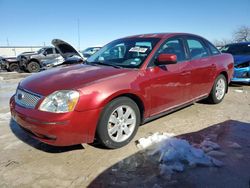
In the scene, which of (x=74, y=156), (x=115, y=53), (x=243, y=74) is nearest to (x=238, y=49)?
(x=243, y=74)

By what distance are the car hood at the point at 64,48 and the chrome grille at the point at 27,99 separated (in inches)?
347

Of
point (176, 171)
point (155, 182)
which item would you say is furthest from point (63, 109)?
point (176, 171)

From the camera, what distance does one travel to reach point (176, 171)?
258cm

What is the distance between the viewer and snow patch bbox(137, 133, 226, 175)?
2.70 m

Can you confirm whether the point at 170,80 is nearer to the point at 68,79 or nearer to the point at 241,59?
the point at 68,79

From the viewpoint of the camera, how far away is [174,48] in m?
4.03

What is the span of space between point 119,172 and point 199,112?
8.78 feet

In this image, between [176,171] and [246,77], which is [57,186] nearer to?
[176,171]

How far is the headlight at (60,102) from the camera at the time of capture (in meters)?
2.66

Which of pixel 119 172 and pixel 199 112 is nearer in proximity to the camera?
pixel 119 172

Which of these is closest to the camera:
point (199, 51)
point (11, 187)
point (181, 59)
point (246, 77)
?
point (11, 187)

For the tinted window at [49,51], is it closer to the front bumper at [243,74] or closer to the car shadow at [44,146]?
the front bumper at [243,74]

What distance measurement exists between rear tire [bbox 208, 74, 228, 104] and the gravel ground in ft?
1.68

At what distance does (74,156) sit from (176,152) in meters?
1.32
